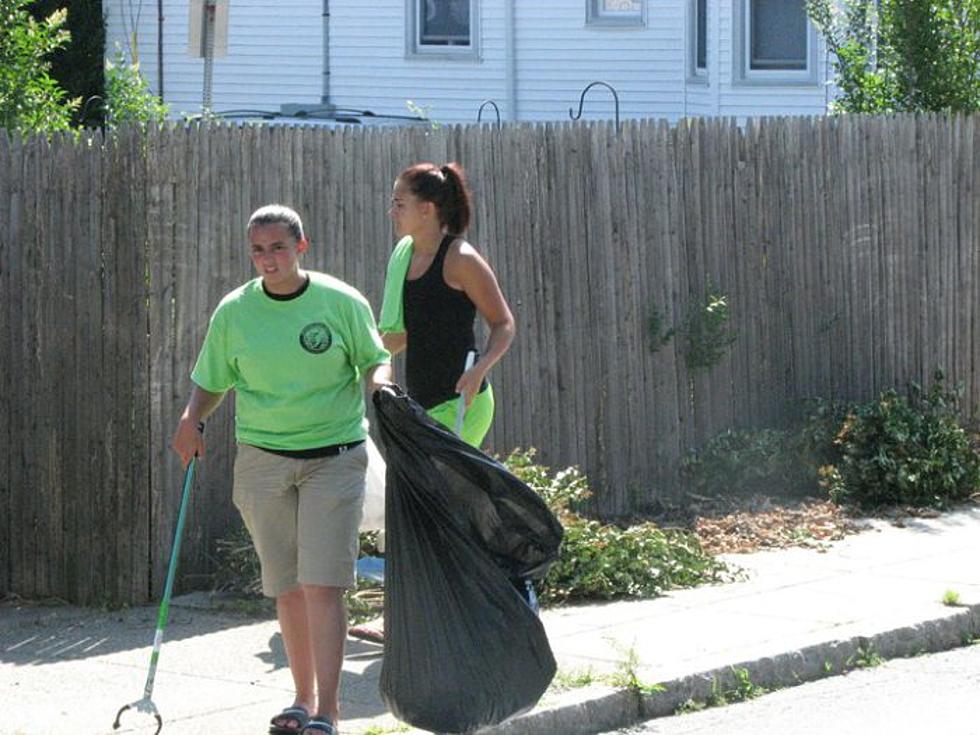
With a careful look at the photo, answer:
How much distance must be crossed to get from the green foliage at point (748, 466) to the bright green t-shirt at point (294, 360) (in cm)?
500

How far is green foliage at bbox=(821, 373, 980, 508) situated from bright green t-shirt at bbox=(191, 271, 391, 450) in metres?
5.46

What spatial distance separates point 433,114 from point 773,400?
9.60 m

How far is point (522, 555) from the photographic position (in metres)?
6.09

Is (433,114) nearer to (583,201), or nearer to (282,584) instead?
(583,201)

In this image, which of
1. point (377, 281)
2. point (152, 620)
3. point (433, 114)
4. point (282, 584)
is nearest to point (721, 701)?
point (282, 584)

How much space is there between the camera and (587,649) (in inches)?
297

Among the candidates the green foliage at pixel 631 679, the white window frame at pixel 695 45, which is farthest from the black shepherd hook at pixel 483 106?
the green foliage at pixel 631 679

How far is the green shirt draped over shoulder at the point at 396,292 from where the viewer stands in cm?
713

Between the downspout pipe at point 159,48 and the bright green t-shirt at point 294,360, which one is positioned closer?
the bright green t-shirt at point 294,360

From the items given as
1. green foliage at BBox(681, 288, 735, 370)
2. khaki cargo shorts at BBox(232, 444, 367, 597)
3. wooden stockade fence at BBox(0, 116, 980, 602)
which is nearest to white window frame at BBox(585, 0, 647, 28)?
wooden stockade fence at BBox(0, 116, 980, 602)

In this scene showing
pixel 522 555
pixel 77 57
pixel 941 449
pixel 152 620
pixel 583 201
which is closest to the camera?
pixel 522 555

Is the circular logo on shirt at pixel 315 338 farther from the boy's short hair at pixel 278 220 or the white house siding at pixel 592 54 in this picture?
the white house siding at pixel 592 54

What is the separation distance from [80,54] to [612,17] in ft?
19.4

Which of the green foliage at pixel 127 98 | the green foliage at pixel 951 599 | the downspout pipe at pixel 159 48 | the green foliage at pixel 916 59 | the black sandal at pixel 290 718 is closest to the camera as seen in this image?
the black sandal at pixel 290 718
